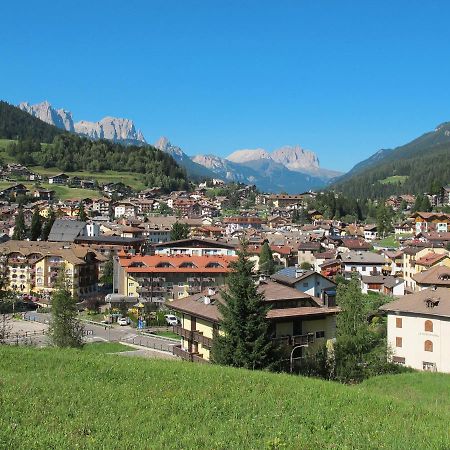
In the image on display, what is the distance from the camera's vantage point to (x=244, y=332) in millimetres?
24297

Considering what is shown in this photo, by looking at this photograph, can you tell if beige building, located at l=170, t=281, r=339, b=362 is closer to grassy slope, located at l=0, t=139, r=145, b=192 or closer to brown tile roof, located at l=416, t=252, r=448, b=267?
brown tile roof, located at l=416, t=252, r=448, b=267

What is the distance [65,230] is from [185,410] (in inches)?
3324

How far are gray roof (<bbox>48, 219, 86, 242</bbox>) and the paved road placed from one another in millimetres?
36107

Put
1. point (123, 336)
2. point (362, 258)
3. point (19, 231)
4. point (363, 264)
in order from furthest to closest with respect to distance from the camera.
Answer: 1. point (19, 231)
2. point (362, 258)
3. point (363, 264)
4. point (123, 336)

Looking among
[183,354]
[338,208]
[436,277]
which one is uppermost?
[338,208]

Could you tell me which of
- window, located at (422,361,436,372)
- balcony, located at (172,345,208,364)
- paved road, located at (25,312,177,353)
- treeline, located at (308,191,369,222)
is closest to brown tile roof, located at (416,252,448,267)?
window, located at (422,361,436,372)

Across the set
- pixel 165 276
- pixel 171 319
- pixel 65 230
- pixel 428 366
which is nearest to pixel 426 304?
pixel 428 366

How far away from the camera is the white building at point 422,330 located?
37500 mm

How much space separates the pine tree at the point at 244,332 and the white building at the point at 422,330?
1595cm

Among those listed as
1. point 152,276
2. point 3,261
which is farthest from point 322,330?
point 3,261

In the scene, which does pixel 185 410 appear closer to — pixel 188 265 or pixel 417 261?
pixel 188 265

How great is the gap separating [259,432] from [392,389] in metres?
14.7

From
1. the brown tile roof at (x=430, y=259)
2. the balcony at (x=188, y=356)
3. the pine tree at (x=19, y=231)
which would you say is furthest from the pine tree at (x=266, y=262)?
the balcony at (x=188, y=356)

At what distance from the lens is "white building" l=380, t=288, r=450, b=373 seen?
37.5 m
